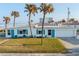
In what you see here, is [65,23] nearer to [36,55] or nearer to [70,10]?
[70,10]

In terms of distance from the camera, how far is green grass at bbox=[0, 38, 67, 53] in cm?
945

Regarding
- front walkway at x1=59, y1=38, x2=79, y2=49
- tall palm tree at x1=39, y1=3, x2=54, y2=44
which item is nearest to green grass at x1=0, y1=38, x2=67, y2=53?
front walkway at x1=59, y1=38, x2=79, y2=49

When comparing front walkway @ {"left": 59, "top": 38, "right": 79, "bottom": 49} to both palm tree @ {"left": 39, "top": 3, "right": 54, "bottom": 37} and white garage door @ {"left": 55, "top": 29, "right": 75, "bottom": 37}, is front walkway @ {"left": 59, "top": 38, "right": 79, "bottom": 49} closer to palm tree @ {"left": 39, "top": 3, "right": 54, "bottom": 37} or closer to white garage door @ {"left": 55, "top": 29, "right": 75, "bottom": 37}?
white garage door @ {"left": 55, "top": 29, "right": 75, "bottom": 37}

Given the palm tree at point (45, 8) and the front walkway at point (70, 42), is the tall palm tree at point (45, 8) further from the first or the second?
the front walkway at point (70, 42)

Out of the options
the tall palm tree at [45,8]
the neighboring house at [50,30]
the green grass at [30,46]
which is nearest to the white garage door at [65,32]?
the neighboring house at [50,30]

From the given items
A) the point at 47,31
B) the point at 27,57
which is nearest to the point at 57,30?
the point at 47,31

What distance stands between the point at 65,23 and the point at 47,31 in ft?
1.36

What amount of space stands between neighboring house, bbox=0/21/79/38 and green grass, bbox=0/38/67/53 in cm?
11

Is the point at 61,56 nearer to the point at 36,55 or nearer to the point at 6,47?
the point at 36,55

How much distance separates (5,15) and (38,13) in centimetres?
69

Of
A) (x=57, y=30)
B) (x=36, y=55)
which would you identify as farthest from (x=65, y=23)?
(x=36, y=55)

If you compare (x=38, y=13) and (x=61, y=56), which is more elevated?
(x=38, y=13)

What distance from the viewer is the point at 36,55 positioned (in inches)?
372

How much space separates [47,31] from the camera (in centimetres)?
941
